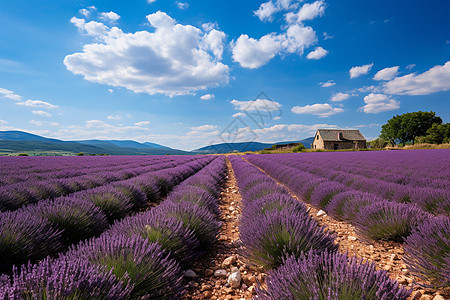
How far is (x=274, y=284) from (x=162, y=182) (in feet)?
18.3

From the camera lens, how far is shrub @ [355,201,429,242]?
250cm

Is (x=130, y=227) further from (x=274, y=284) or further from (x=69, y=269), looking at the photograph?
(x=274, y=284)

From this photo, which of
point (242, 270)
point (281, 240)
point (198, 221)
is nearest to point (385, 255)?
point (281, 240)

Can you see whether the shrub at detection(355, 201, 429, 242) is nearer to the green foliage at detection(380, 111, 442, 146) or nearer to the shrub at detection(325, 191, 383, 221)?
the shrub at detection(325, 191, 383, 221)

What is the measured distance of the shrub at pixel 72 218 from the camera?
247cm

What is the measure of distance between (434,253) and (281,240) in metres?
1.24

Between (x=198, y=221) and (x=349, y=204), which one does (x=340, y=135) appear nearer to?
(x=349, y=204)

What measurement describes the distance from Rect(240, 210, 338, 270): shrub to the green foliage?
6317 cm

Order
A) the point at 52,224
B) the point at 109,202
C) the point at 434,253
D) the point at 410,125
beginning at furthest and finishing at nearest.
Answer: the point at 410,125, the point at 109,202, the point at 52,224, the point at 434,253

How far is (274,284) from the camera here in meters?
1.18

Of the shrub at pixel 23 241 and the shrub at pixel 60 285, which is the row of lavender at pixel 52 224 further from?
the shrub at pixel 60 285

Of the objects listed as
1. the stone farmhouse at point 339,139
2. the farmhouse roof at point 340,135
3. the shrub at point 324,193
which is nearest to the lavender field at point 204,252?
the shrub at point 324,193

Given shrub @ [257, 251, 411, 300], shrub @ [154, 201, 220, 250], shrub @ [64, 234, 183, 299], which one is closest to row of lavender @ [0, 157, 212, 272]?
shrub @ [64, 234, 183, 299]

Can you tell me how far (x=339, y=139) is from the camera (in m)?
38.7
